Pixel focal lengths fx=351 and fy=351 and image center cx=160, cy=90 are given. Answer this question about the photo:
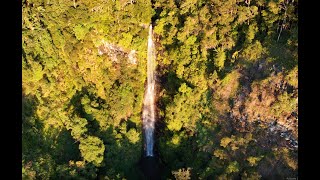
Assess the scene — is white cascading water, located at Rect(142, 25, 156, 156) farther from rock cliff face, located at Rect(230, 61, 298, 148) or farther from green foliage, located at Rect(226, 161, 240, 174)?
green foliage, located at Rect(226, 161, 240, 174)

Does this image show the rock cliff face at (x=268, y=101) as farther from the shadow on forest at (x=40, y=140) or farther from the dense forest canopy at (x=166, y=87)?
the shadow on forest at (x=40, y=140)

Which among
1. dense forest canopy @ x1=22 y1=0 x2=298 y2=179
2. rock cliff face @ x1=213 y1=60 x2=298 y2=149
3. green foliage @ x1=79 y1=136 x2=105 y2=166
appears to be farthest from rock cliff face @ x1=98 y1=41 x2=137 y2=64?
rock cliff face @ x1=213 y1=60 x2=298 y2=149

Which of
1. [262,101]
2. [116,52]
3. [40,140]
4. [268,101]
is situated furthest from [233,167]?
[40,140]

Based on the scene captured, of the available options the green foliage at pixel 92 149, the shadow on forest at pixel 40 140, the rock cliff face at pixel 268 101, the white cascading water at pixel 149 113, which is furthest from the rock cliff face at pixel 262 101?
the shadow on forest at pixel 40 140

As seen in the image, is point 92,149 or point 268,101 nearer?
point 268,101

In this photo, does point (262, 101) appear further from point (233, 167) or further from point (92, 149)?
point (92, 149)

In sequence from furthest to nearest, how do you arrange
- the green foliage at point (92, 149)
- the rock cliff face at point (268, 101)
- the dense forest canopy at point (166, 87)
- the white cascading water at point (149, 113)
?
the white cascading water at point (149, 113) < the green foliage at point (92, 149) < the dense forest canopy at point (166, 87) < the rock cliff face at point (268, 101)

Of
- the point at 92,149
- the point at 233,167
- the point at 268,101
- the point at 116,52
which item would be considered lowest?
the point at 233,167
